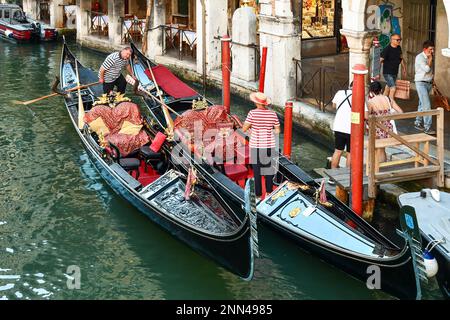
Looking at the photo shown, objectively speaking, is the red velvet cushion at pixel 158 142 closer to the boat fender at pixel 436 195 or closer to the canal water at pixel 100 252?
the canal water at pixel 100 252

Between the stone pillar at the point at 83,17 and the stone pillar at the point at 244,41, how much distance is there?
613 centimetres

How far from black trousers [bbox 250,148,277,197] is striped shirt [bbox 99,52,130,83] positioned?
3311 millimetres

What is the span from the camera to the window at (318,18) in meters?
13.2

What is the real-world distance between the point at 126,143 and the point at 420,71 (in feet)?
8.89

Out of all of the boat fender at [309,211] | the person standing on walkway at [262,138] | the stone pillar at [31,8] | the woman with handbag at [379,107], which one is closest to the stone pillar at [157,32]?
the stone pillar at [31,8]

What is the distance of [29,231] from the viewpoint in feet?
22.7

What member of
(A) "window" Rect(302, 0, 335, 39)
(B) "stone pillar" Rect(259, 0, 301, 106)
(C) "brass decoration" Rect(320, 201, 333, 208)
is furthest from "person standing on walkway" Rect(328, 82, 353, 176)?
(A) "window" Rect(302, 0, 335, 39)

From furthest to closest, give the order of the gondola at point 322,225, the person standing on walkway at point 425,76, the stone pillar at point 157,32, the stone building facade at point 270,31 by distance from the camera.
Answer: the stone pillar at point 157,32 → the stone building facade at point 270,31 → the person standing on walkway at point 425,76 → the gondola at point 322,225

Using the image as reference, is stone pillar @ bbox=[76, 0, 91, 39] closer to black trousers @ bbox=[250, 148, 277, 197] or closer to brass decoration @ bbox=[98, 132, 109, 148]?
brass decoration @ bbox=[98, 132, 109, 148]

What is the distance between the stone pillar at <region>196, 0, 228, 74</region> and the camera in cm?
1220

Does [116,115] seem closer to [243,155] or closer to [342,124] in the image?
[243,155]

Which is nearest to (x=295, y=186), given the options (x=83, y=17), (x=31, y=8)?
(x=83, y=17)

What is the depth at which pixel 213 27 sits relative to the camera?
1226 cm
